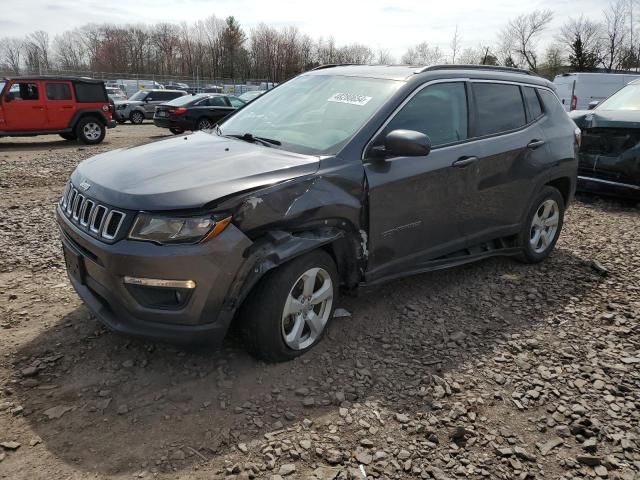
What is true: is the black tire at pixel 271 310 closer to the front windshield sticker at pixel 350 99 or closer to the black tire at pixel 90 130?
the front windshield sticker at pixel 350 99

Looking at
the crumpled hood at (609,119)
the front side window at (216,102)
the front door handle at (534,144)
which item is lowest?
the front door handle at (534,144)

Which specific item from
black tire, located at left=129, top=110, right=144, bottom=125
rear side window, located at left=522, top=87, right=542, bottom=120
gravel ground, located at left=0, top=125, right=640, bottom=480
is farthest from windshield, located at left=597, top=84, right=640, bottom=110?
black tire, located at left=129, top=110, right=144, bottom=125

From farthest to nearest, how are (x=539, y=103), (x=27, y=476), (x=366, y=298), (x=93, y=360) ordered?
(x=539, y=103) → (x=366, y=298) → (x=93, y=360) → (x=27, y=476)

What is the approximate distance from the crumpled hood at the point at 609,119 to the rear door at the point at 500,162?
10.7 ft

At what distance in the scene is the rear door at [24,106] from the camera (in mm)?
13172


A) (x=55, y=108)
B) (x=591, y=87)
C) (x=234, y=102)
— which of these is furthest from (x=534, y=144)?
(x=234, y=102)

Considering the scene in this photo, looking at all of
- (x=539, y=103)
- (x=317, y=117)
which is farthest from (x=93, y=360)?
(x=539, y=103)

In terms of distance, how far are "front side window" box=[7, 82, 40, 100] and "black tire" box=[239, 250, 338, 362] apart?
13230 mm

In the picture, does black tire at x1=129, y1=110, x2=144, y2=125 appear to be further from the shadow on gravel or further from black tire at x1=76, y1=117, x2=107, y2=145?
the shadow on gravel

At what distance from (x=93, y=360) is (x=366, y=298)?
2024 mm

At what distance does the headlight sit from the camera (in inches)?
104

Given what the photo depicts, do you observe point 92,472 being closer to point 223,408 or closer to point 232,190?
point 223,408

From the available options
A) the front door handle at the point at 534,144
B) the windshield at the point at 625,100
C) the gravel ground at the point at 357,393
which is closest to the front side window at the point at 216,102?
the windshield at the point at 625,100

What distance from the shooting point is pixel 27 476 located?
7.57 feet
